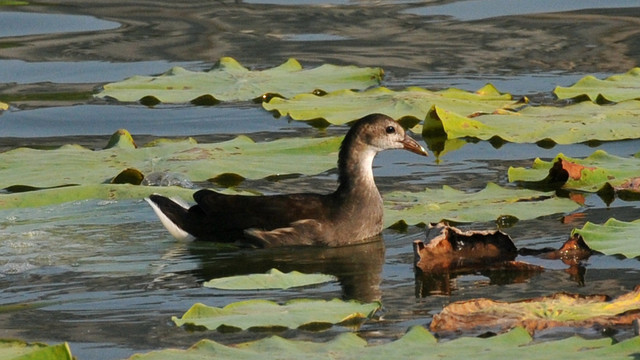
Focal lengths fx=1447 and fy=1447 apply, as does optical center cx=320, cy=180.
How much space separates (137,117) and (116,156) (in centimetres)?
200

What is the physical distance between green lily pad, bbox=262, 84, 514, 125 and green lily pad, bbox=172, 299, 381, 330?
3.73 m

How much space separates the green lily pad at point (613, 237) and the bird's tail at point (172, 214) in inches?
88.0

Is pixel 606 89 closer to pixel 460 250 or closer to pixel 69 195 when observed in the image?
pixel 460 250

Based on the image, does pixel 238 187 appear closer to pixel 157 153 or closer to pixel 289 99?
pixel 157 153

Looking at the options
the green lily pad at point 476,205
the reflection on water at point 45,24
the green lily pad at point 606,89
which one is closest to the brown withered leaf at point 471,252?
the green lily pad at point 476,205

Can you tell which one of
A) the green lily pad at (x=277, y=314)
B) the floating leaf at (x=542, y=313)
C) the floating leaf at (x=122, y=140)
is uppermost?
the floating leaf at (x=542, y=313)

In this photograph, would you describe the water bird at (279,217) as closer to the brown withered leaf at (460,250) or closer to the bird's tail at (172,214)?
the bird's tail at (172,214)

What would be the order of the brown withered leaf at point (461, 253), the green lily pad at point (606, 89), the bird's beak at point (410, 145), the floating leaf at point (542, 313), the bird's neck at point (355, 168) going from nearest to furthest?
1. the floating leaf at point (542, 313)
2. the brown withered leaf at point (461, 253)
3. the bird's neck at point (355, 168)
4. the bird's beak at point (410, 145)
5. the green lily pad at point (606, 89)

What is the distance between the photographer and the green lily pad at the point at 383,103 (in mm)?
9516

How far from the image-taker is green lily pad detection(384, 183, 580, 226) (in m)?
7.38

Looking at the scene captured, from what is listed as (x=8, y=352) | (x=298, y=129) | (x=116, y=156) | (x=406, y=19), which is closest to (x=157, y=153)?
(x=116, y=156)

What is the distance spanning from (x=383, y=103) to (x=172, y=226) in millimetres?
2307

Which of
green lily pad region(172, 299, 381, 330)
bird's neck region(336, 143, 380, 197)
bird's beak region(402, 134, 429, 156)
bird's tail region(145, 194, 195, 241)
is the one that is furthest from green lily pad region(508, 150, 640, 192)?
green lily pad region(172, 299, 381, 330)

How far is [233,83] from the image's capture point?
35.0 feet
